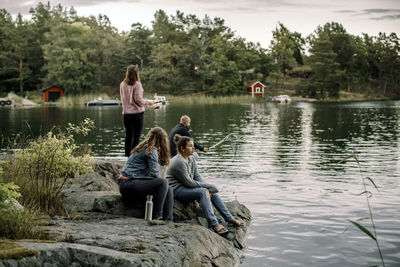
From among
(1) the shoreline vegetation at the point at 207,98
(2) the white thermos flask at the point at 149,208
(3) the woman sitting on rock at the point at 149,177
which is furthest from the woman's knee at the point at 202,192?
(1) the shoreline vegetation at the point at 207,98

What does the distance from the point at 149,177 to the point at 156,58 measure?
7780 centimetres

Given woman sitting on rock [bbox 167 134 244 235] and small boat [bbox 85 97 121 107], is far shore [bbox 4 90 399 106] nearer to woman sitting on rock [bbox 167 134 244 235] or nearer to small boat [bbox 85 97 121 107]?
small boat [bbox 85 97 121 107]

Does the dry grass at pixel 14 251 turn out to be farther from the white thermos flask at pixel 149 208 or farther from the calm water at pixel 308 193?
the calm water at pixel 308 193

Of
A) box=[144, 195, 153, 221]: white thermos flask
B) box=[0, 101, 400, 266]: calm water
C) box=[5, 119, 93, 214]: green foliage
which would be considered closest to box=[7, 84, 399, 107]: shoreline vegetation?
box=[0, 101, 400, 266]: calm water

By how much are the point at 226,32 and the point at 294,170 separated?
7808cm

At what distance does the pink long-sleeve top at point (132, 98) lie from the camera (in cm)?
964

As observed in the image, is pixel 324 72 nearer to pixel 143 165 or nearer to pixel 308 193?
pixel 308 193

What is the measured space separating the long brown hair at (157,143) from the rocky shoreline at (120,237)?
0.89m

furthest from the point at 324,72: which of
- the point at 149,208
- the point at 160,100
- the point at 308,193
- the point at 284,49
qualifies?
the point at 149,208

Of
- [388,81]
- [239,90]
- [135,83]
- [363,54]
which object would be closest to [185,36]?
[239,90]

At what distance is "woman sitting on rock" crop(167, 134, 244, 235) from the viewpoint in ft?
24.1

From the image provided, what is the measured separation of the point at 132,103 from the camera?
9.74 metres

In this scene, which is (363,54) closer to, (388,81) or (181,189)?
(388,81)

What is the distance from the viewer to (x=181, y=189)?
7566 millimetres
